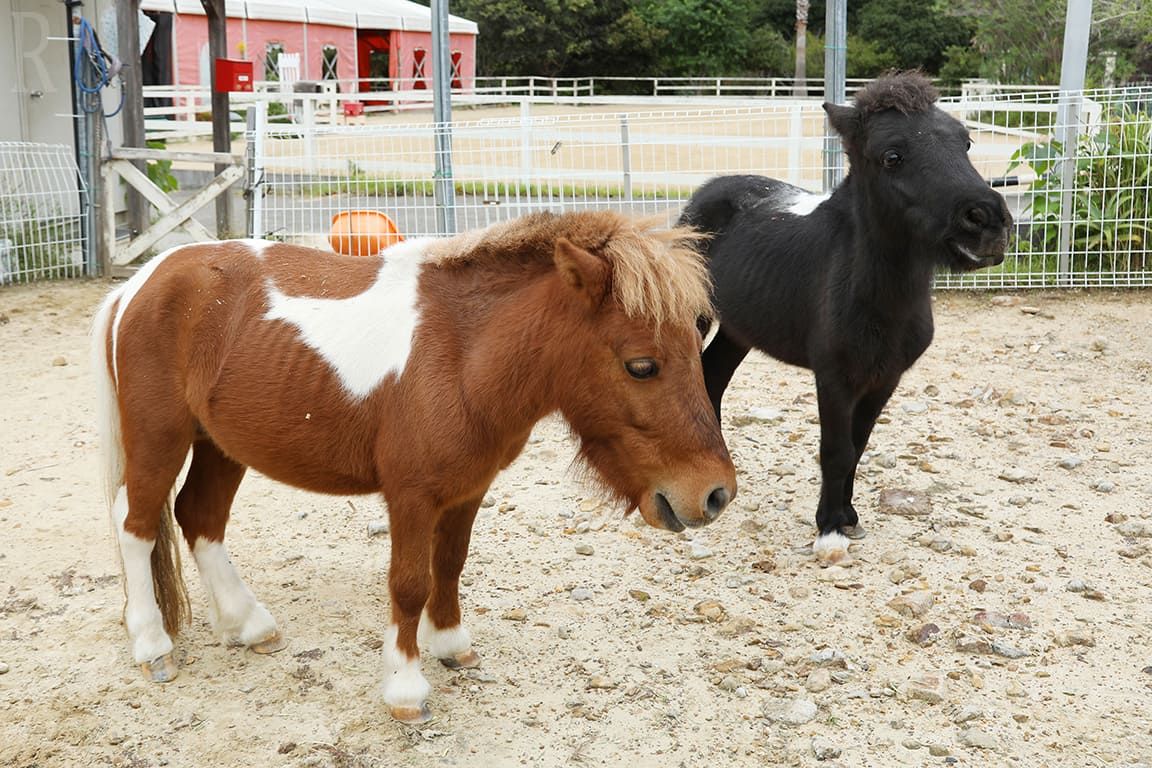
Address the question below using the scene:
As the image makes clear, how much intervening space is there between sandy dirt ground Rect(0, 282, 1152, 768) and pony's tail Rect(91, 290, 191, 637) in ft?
0.64

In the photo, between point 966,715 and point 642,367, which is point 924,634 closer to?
point 966,715

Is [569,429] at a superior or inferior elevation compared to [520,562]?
superior

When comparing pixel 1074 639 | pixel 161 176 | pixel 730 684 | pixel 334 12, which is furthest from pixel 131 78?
pixel 334 12

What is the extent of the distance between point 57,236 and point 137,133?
121cm

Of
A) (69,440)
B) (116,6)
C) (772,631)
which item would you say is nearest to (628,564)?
(772,631)

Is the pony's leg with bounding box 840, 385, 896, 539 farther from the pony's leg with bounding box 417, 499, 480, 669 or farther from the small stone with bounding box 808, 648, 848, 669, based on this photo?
the pony's leg with bounding box 417, 499, 480, 669

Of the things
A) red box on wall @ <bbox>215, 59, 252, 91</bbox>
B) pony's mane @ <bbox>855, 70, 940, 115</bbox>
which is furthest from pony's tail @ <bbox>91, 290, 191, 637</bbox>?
red box on wall @ <bbox>215, 59, 252, 91</bbox>

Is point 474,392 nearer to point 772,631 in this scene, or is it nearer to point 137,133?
point 772,631

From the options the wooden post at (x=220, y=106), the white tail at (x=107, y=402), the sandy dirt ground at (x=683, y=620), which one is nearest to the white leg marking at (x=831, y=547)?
the sandy dirt ground at (x=683, y=620)

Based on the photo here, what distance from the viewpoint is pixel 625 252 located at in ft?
9.40

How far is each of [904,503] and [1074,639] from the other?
126 centimetres

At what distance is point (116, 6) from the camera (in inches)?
373

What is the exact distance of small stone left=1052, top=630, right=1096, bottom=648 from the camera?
12.0 feet

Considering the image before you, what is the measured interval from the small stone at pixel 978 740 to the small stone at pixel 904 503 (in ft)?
5.72
